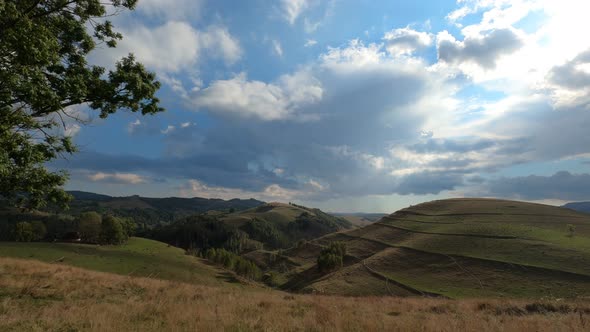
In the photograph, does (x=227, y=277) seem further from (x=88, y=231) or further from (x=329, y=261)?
(x=88, y=231)

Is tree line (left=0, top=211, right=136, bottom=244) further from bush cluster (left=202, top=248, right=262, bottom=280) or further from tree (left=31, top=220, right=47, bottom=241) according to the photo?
bush cluster (left=202, top=248, right=262, bottom=280)

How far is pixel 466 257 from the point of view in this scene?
3703 inches

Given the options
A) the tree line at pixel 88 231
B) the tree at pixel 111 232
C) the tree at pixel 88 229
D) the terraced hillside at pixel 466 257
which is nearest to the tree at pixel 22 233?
the tree line at pixel 88 231

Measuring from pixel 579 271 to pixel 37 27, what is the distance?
3919 inches

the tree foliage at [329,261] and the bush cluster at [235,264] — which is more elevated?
the tree foliage at [329,261]

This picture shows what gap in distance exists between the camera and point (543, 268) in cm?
7569

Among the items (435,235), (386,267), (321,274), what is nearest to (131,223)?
(321,274)

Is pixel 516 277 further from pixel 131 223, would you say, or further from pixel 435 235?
pixel 131 223

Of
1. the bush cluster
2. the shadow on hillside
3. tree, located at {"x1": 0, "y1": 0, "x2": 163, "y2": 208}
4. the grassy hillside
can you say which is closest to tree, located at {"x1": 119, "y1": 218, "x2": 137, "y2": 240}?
the grassy hillside

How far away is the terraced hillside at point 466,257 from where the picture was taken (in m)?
72.0

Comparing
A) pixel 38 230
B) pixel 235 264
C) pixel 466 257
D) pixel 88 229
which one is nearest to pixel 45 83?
pixel 466 257

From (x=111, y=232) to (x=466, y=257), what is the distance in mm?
133326

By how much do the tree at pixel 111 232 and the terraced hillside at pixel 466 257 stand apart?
7190cm

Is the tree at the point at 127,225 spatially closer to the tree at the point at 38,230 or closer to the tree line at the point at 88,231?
the tree line at the point at 88,231
